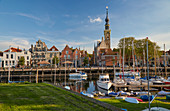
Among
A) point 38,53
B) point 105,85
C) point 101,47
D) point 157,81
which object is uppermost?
point 101,47

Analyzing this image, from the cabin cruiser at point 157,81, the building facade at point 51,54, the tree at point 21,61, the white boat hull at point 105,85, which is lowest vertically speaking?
the white boat hull at point 105,85

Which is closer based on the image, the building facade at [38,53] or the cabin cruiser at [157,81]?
the cabin cruiser at [157,81]

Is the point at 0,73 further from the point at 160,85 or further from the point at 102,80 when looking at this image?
the point at 160,85

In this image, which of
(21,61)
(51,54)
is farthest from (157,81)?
(21,61)

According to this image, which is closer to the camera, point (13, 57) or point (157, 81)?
point (157, 81)

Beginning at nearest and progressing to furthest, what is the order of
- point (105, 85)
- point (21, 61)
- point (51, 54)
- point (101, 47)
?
point (105, 85) < point (21, 61) < point (51, 54) < point (101, 47)

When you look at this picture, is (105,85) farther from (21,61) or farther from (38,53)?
(38,53)

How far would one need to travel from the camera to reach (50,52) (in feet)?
236

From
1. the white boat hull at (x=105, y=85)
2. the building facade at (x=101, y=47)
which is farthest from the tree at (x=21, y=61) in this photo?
the white boat hull at (x=105, y=85)

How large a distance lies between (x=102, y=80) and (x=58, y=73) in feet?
95.1

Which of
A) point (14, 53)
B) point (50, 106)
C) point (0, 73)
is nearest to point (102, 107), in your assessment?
point (50, 106)

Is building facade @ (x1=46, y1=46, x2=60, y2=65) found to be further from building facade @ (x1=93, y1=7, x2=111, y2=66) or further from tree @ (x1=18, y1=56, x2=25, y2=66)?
building facade @ (x1=93, y1=7, x2=111, y2=66)

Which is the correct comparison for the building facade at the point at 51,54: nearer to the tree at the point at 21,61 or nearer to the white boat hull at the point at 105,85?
the tree at the point at 21,61

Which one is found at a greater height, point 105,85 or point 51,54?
point 51,54
